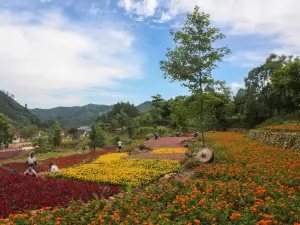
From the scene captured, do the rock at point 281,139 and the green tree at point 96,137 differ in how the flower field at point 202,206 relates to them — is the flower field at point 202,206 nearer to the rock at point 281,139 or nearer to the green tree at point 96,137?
the rock at point 281,139

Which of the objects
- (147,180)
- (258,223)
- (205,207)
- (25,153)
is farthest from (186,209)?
(25,153)

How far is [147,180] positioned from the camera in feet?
40.7

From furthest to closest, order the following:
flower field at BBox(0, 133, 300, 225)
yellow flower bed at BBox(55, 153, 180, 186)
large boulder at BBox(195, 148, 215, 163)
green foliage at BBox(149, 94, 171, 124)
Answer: green foliage at BBox(149, 94, 171, 124) → large boulder at BBox(195, 148, 215, 163) → yellow flower bed at BBox(55, 153, 180, 186) → flower field at BBox(0, 133, 300, 225)

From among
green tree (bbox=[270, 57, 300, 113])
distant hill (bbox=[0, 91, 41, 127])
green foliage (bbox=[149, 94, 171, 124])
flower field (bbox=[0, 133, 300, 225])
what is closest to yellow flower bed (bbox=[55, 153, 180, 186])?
flower field (bbox=[0, 133, 300, 225])

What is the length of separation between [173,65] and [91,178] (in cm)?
948

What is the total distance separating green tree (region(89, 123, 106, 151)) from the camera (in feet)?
120

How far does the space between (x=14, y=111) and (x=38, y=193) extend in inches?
5617

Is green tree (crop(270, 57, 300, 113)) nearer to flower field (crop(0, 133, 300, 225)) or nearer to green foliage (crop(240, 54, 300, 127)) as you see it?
green foliage (crop(240, 54, 300, 127))

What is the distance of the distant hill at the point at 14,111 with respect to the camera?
129 meters

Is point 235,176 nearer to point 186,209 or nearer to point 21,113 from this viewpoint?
point 186,209

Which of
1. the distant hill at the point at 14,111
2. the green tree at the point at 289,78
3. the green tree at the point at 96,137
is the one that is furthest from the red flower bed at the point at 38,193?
the distant hill at the point at 14,111

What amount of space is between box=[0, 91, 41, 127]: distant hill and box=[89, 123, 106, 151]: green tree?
307 ft

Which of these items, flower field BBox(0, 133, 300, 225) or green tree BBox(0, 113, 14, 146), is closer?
flower field BBox(0, 133, 300, 225)

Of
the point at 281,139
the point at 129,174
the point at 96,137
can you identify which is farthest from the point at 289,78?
the point at 129,174
